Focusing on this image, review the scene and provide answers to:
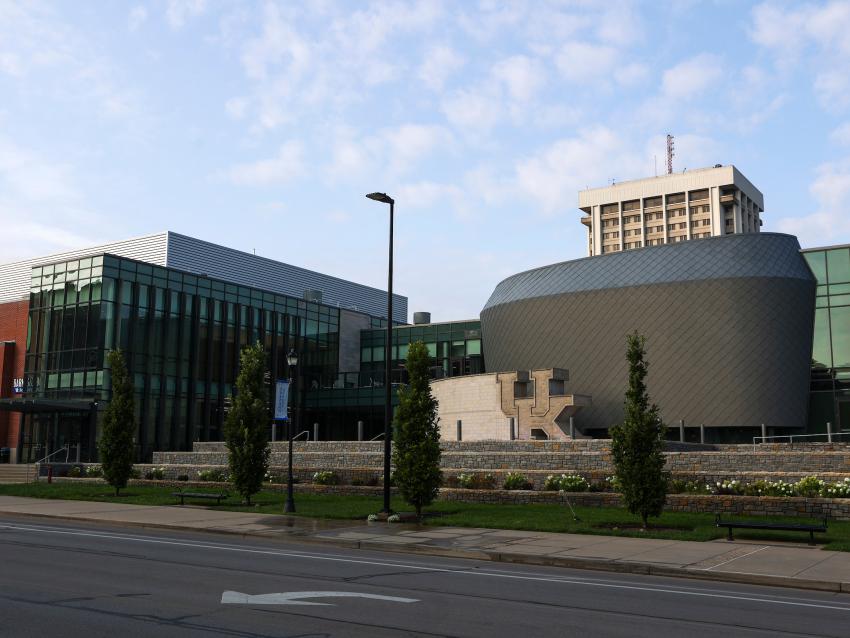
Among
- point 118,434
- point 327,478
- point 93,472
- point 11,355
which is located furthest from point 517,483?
point 11,355

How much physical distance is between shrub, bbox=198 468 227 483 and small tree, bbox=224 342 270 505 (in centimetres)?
669

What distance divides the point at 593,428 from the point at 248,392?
28.0 metres

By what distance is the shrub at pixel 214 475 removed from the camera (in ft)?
122

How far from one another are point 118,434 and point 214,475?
5110mm

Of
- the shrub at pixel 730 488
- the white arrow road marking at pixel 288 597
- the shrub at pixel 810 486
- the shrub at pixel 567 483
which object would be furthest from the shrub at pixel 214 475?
the white arrow road marking at pixel 288 597

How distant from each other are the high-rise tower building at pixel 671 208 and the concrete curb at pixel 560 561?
417ft

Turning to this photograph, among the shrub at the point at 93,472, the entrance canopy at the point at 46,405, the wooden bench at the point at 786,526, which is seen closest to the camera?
the wooden bench at the point at 786,526

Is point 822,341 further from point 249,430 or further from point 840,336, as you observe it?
point 249,430

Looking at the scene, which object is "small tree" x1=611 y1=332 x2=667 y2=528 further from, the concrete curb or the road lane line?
the road lane line

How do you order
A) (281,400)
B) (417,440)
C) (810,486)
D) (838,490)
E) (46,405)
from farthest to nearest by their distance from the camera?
1. (46,405)
2. (281,400)
3. (417,440)
4. (810,486)
5. (838,490)

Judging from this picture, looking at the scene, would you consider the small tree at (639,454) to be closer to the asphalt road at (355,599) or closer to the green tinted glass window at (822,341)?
the asphalt road at (355,599)

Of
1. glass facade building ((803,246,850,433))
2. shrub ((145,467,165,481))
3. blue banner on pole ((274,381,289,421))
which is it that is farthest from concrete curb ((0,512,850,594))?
glass facade building ((803,246,850,433))

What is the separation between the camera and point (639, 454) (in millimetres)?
21469

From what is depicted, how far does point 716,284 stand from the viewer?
48.5 meters
